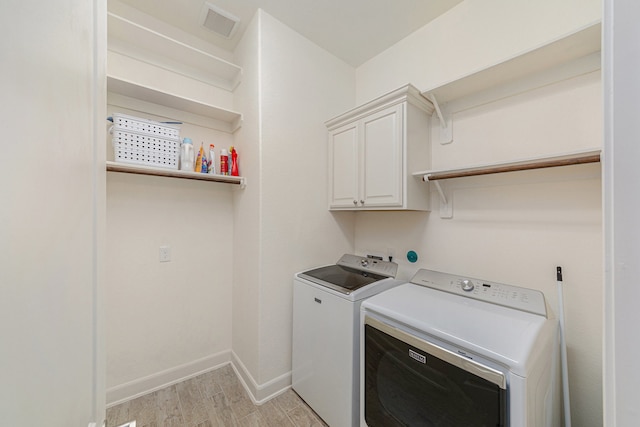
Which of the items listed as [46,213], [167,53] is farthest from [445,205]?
[167,53]

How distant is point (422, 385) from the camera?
101 centimetres

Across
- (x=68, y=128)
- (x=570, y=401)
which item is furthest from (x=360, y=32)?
(x=570, y=401)

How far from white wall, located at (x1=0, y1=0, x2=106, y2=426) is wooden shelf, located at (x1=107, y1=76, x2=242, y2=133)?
1.31 metres

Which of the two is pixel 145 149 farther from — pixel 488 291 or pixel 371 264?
pixel 488 291

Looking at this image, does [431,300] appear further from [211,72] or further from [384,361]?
[211,72]

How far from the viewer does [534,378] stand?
82cm

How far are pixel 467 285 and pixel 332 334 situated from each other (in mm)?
871

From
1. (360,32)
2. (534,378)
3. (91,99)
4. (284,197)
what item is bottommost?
(534,378)

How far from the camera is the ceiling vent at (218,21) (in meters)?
1.68

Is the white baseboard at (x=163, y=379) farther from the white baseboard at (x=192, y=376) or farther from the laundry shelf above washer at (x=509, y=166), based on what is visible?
the laundry shelf above washer at (x=509, y=166)

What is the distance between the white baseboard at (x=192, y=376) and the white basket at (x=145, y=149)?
5.24 feet

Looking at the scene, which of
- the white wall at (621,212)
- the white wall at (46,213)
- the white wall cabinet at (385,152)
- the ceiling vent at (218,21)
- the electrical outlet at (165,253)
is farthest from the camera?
the electrical outlet at (165,253)

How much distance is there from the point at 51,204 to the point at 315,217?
1.73m

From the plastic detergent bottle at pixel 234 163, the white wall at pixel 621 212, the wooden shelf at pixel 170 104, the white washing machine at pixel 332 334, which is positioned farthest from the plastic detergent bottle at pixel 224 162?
the white wall at pixel 621 212
